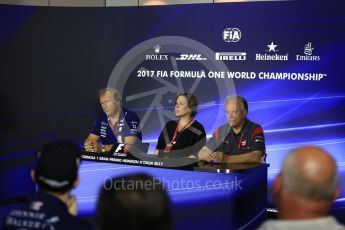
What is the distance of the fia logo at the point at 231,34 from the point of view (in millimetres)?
5226

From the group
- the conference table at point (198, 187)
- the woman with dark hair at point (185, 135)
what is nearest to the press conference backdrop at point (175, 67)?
the woman with dark hair at point (185, 135)

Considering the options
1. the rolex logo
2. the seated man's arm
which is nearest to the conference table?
the seated man's arm

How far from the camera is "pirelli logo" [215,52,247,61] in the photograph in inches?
206

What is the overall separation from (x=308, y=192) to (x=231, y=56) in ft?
13.3

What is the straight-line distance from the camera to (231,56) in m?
5.29

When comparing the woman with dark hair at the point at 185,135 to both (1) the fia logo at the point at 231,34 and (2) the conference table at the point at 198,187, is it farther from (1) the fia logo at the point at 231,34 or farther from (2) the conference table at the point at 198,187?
(1) the fia logo at the point at 231,34

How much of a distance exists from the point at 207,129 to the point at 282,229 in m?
4.08

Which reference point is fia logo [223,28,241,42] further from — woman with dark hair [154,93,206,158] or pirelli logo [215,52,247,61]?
woman with dark hair [154,93,206,158]

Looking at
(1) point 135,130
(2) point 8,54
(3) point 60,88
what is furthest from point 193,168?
(2) point 8,54

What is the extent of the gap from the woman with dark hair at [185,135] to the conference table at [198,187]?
638mm

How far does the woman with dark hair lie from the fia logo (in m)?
1.01

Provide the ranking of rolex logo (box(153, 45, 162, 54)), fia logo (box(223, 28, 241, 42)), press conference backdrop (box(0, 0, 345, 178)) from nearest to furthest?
press conference backdrop (box(0, 0, 345, 178))
fia logo (box(223, 28, 241, 42))
rolex logo (box(153, 45, 162, 54))

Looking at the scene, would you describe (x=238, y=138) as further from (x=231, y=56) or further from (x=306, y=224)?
(x=306, y=224)

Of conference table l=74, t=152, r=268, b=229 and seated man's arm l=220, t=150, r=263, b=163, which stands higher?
seated man's arm l=220, t=150, r=263, b=163
